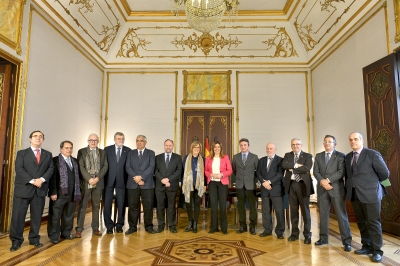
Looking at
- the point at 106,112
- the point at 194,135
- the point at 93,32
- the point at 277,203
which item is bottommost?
the point at 277,203

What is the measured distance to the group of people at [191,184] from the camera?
3203 mm

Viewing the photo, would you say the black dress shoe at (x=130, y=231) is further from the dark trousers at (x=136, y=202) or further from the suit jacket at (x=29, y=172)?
the suit jacket at (x=29, y=172)

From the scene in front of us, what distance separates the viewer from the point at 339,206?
11.0 ft

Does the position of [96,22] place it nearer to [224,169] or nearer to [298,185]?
[224,169]

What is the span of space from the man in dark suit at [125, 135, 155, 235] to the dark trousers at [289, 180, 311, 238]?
2.00m

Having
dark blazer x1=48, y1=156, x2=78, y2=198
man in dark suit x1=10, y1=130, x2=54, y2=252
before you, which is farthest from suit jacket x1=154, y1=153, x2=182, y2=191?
man in dark suit x1=10, y1=130, x2=54, y2=252

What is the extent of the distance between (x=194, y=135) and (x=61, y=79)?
339 centimetres

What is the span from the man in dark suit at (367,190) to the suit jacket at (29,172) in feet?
12.0

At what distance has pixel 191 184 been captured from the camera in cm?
414

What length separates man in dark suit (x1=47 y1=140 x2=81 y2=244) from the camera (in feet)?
11.8

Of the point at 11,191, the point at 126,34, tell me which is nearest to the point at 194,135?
the point at 126,34

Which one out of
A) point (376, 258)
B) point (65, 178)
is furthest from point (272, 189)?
point (65, 178)

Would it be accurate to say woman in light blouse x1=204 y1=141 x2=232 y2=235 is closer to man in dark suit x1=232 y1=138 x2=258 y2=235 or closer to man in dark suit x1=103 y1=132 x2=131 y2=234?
man in dark suit x1=232 y1=138 x2=258 y2=235

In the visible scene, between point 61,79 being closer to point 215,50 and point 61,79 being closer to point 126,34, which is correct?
point 126,34
